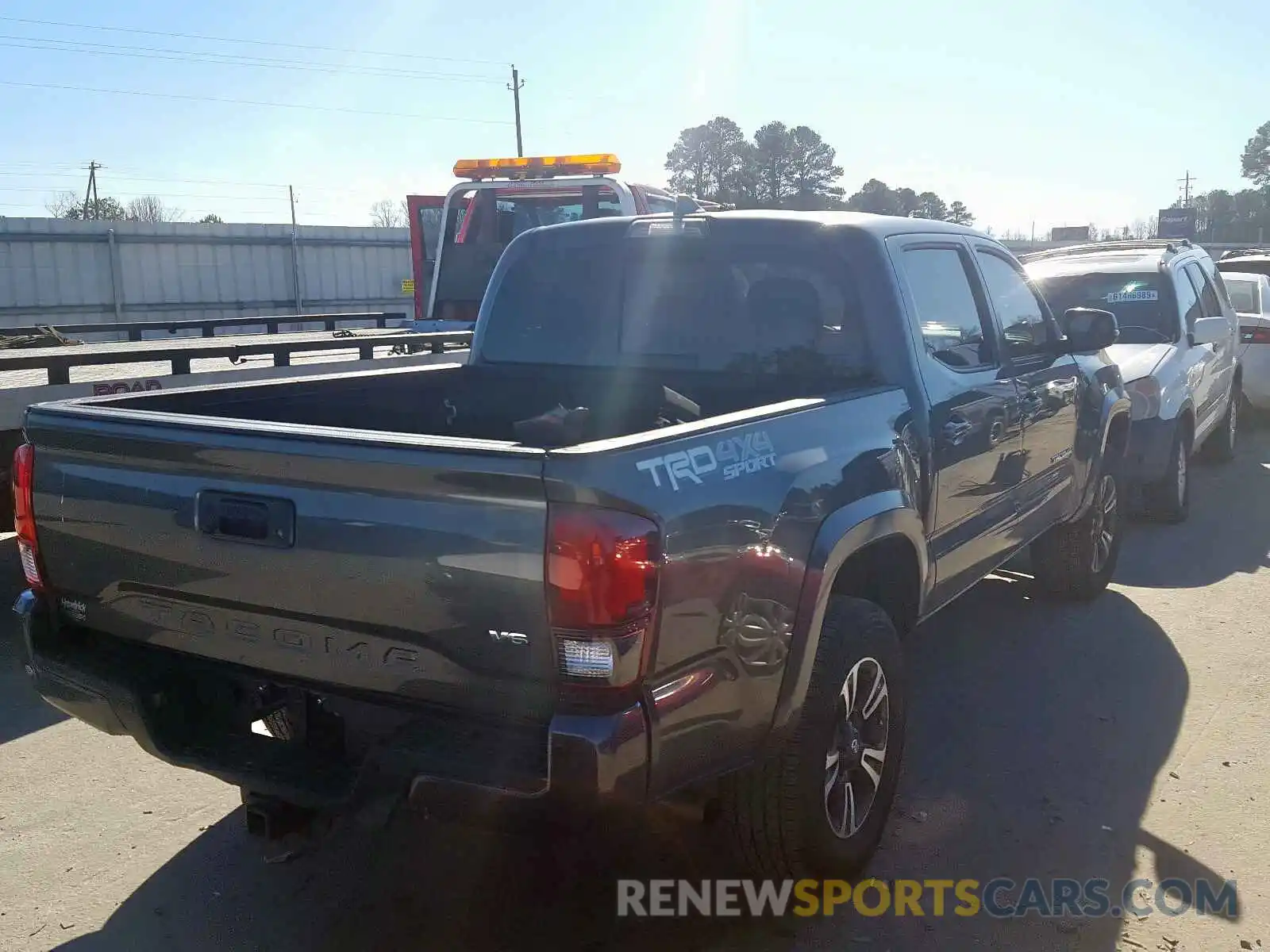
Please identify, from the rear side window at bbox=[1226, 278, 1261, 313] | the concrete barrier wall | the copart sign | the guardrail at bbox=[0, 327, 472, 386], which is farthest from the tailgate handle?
the concrete barrier wall

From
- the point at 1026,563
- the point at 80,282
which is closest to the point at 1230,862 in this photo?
the point at 1026,563

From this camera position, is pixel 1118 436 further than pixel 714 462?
Yes

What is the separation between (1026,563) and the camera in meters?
6.74

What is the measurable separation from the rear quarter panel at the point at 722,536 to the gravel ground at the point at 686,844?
1.05ft

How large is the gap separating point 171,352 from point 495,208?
673 cm

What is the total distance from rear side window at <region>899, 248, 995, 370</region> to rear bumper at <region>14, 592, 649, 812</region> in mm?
2178

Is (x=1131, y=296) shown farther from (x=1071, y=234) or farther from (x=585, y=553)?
(x=1071, y=234)

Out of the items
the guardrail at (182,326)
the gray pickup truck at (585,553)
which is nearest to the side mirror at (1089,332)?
the gray pickup truck at (585,553)

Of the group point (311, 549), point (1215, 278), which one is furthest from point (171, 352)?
point (1215, 278)

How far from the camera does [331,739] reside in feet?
8.83

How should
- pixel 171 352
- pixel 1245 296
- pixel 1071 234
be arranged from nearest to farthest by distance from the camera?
1. pixel 171 352
2. pixel 1245 296
3. pixel 1071 234

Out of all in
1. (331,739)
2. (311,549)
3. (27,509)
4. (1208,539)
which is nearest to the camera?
(311,549)

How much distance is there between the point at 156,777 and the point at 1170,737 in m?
3.84

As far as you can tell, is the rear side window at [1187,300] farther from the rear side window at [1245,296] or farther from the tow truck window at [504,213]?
the tow truck window at [504,213]
